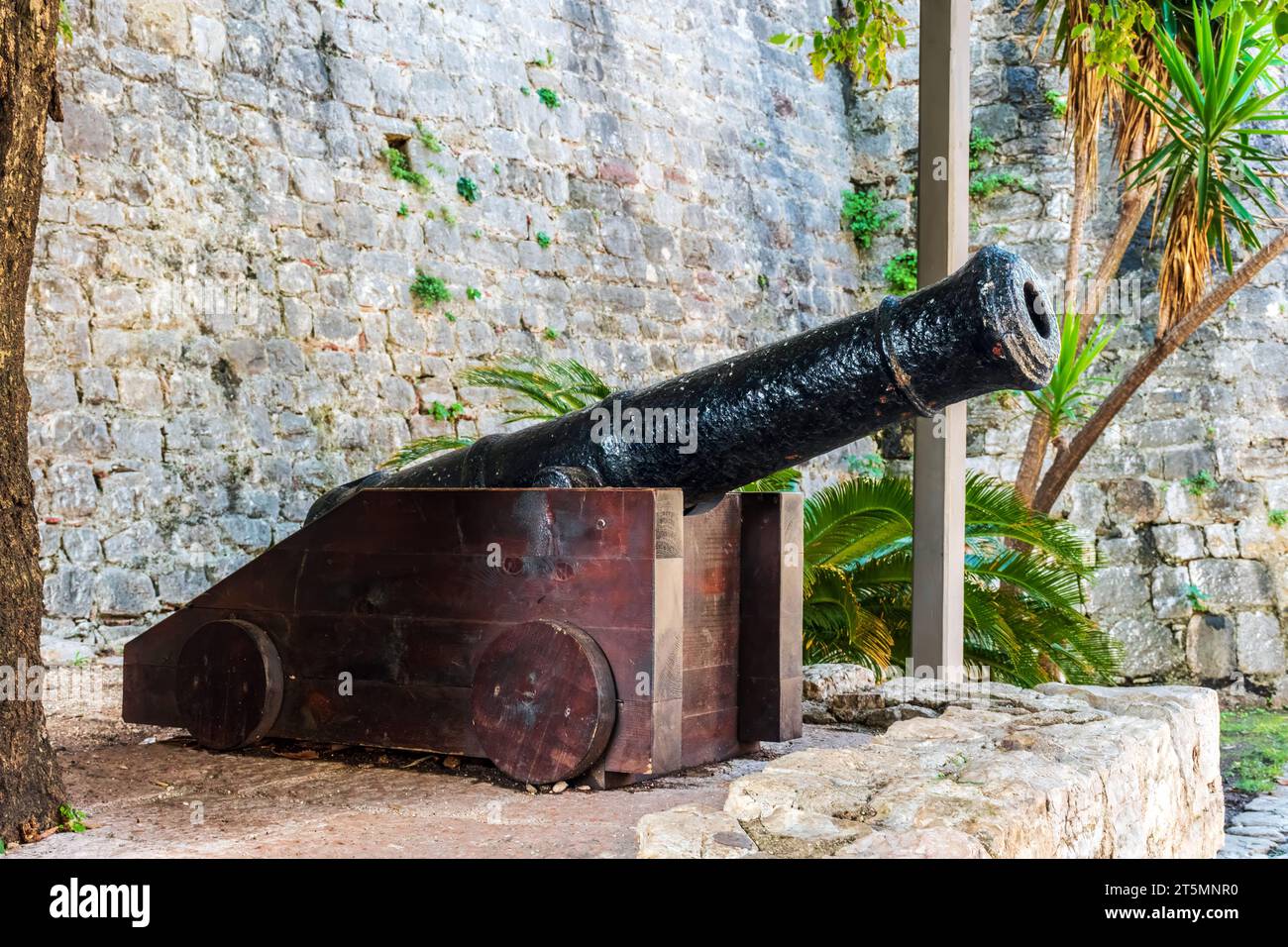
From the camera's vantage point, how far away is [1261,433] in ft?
31.5

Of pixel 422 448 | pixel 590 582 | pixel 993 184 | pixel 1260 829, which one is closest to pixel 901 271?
pixel 993 184

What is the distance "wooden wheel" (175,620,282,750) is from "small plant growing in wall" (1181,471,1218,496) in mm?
7546

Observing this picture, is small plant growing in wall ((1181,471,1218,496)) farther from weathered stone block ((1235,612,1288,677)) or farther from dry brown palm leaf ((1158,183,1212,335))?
dry brown palm leaf ((1158,183,1212,335))

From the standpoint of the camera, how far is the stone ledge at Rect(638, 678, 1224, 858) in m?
2.61

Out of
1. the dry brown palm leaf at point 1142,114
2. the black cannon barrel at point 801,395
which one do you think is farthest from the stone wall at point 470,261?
the black cannon barrel at point 801,395

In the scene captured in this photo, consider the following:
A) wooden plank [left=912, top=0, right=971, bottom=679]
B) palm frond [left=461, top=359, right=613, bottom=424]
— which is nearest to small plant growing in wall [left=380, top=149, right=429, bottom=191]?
palm frond [left=461, top=359, right=613, bottom=424]

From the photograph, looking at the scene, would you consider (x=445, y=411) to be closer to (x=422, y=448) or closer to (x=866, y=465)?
(x=422, y=448)

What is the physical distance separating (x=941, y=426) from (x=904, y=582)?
1.62 m

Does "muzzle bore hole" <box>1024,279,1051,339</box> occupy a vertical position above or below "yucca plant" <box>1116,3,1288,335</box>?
below

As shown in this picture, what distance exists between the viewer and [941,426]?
477 centimetres

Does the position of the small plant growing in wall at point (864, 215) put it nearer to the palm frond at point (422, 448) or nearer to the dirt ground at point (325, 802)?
the palm frond at point (422, 448)

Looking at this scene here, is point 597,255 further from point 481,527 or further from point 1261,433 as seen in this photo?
point 481,527

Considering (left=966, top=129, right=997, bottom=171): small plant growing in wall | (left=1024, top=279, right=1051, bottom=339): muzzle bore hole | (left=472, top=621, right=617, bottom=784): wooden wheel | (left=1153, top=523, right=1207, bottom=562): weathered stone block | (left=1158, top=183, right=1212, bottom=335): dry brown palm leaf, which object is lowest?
(left=472, top=621, right=617, bottom=784): wooden wheel

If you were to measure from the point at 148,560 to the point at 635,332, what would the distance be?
3953 mm
